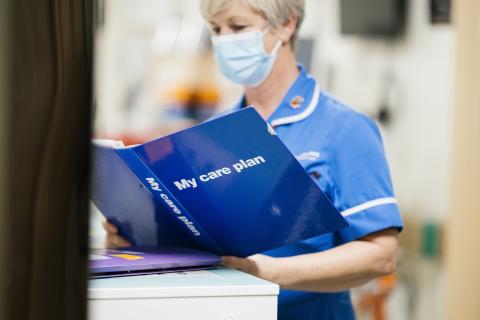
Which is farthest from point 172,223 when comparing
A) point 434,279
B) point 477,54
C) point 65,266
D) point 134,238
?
point 434,279

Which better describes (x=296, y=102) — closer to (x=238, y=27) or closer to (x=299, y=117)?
(x=299, y=117)


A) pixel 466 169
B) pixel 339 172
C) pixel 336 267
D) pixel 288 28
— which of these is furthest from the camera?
pixel 466 169

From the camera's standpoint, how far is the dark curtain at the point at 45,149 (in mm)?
362

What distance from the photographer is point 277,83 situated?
170 cm

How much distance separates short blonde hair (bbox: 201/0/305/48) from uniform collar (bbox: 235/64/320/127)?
15cm

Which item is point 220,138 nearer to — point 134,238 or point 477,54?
point 134,238

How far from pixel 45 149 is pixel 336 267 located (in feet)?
3.66

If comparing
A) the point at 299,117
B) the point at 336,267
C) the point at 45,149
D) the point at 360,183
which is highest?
the point at 45,149

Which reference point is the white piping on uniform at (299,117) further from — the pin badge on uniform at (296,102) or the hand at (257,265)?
the hand at (257,265)

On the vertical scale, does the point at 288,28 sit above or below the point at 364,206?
above

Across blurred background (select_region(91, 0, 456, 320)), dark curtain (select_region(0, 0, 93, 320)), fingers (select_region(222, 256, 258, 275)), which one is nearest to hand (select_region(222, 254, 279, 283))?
fingers (select_region(222, 256, 258, 275))

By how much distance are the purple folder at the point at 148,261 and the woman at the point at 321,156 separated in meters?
0.21

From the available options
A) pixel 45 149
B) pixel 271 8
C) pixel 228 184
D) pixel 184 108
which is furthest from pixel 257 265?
pixel 184 108

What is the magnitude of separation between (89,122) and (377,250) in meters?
1.20
